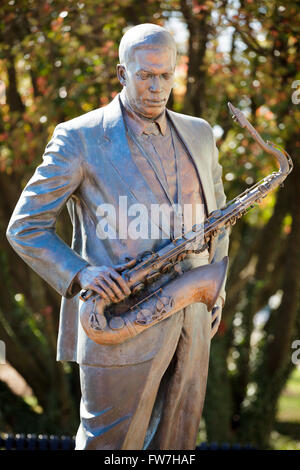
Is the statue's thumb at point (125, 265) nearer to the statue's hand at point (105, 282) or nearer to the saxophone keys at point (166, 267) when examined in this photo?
the statue's hand at point (105, 282)

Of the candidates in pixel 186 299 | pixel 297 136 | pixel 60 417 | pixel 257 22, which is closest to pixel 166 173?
pixel 186 299

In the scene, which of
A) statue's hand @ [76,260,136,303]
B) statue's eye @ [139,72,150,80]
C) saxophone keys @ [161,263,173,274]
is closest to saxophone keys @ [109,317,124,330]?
statue's hand @ [76,260,136,303]

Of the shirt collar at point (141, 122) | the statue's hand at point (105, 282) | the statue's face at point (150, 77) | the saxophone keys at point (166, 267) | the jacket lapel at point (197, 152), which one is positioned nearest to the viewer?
the statue's hand at point (105, 282)

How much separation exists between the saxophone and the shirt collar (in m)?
0.45

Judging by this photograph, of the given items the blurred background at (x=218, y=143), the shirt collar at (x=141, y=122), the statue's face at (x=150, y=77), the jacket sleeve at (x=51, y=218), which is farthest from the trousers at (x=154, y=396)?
the blurred background at (x=218, y=143)

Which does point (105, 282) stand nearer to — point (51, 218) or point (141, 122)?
point (51, 218)

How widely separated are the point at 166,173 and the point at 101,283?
816 mm

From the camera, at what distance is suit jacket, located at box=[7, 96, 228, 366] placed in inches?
190

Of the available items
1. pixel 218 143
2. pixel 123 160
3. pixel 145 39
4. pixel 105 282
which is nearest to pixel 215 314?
pixel 105 282

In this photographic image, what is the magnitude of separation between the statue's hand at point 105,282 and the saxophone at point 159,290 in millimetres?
58

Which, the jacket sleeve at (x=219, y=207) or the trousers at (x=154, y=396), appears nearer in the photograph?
the trousers at (x=154, y=396)

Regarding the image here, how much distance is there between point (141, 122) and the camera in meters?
5.04

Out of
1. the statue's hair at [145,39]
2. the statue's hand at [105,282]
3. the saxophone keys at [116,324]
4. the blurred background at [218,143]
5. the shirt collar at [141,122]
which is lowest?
the blurred background at [218,143]

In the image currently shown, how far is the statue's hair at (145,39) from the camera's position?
4.78 m
